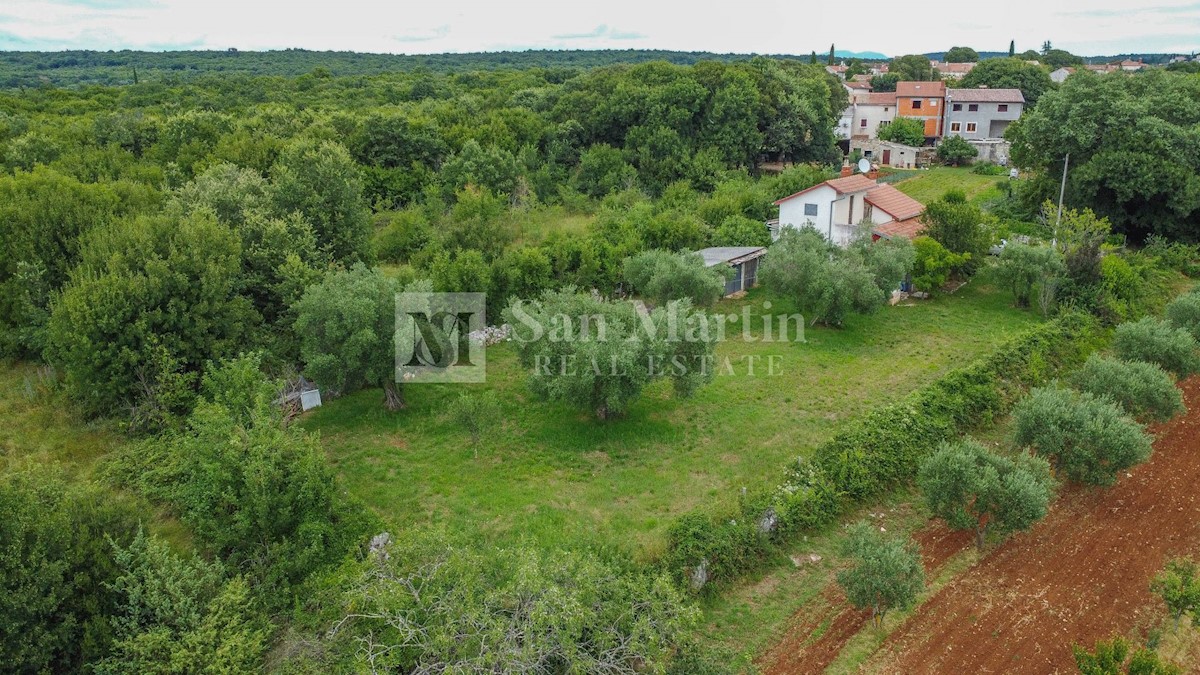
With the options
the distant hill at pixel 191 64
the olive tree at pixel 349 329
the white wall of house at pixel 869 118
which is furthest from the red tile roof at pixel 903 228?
the distant hill at pixel 191 64

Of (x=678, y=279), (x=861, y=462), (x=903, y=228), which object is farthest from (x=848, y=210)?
(x=861, y=462)

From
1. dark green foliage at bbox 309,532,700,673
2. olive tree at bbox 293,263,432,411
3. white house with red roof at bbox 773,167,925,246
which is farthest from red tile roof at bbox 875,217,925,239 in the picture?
dark green foliage at bbox 309,532,700,673

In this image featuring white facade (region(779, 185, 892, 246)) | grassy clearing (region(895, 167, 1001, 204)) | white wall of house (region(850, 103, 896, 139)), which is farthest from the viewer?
white wall of house (region(850, 103, 896, 139))

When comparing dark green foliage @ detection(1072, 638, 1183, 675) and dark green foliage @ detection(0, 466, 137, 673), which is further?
dark green foliage @ detection(1072, 638, 1183, 675)

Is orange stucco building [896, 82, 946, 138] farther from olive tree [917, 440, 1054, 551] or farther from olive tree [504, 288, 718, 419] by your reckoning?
olive tree [917, 440, 1054, 551]

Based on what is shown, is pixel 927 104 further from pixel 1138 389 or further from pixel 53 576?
pixel 53 576

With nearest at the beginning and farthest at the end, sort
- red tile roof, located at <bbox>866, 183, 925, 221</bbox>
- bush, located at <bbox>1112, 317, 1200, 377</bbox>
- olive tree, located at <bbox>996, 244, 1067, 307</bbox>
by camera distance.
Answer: bush, located at <bbox>1112, 317, 1200, 377</bbox> < olive tree, located at <bbox>996, 244, 1067, 307</bbox> < red tile roof, located at <bbox>866, 183, 925, 221</bbox>

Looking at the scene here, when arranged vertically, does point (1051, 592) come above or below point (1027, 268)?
below
